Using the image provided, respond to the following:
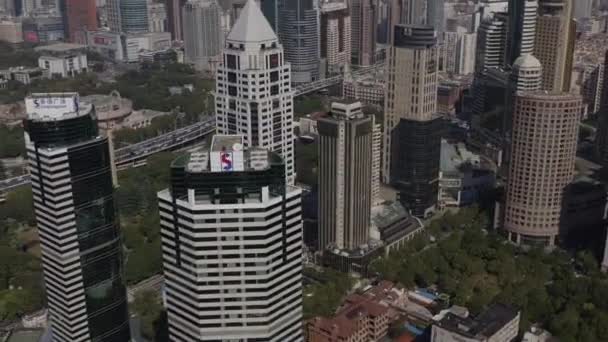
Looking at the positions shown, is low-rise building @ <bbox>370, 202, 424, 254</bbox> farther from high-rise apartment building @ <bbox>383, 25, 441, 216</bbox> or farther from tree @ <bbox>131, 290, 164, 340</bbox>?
tree @ <bbox>131, 290, 164, 340</bbox>

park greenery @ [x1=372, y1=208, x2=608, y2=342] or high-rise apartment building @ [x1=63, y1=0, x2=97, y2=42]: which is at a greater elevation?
high-rise apartment building @ [x1=63, y1=0, x2=97, y2=42]

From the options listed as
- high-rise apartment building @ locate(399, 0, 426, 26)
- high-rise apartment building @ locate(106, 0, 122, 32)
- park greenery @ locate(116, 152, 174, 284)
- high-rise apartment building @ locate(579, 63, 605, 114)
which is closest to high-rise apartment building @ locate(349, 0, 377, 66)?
high-rise apartment building @ locate(399, 0, 426, 26)

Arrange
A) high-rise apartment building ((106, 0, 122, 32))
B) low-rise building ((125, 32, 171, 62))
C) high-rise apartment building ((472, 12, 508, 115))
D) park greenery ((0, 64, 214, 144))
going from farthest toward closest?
1. high-rise apartment building ((106, 0, 122, 32))
2. low-rise building ((125, 32, 171, 62))
3. park greenery ((0, 64, 214, 144))
4. high-rise apartment building ((472, 12, 508, 115))

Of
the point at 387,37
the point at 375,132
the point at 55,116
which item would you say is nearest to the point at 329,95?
the point at 387,37

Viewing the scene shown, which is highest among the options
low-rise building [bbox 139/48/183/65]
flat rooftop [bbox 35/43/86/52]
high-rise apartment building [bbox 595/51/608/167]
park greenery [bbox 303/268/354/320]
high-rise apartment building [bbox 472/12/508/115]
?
high-rise apartment building [bbox 472/12/508/115]

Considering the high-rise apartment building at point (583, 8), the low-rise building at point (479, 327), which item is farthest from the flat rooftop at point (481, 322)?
the high-rise apartment building at point (583, 8)

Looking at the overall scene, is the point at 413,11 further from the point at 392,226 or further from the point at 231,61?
the point at 231,61

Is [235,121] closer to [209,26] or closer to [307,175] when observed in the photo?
[307,175]
